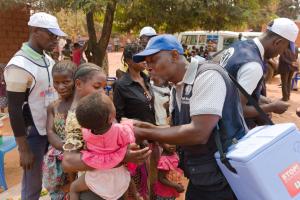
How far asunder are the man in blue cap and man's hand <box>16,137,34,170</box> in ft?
3.44

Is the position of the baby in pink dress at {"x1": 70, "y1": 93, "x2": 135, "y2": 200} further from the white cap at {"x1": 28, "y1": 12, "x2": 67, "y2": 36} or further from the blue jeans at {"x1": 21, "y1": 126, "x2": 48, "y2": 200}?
the white cap at {"x1": 28, "y1": 12, "x2": 67, "y2": 36}

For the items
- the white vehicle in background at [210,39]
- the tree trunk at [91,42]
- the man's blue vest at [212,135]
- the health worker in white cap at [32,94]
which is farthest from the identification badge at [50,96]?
the white vehicle in background at [210,39]

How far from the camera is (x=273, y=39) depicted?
2.57 meters

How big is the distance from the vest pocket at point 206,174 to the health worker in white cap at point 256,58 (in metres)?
0.53

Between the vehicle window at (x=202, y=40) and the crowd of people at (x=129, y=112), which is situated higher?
the crowd of people at (x=129, y=112)

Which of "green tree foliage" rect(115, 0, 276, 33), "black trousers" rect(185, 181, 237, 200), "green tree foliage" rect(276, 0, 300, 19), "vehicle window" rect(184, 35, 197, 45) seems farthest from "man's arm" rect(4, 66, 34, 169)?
"green tree foliage" rect(276, 0, 300, 19)

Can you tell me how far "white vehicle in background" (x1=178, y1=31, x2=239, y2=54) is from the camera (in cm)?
1759

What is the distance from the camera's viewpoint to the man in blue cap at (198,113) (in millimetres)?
1716

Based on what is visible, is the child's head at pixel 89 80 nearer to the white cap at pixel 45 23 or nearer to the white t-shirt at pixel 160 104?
the white cap at pixel 45 23

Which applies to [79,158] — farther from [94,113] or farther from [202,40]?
[202,40]

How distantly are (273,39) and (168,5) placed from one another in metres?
5.56

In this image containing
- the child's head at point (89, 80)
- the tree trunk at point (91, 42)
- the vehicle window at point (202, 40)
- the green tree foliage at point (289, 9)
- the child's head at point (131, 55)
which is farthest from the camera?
the green tree foliage at point (289, 9)

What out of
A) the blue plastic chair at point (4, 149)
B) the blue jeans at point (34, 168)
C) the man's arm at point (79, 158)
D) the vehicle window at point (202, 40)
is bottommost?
the vehicle window at point (202, 40)

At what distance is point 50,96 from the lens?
2725 millimetres
